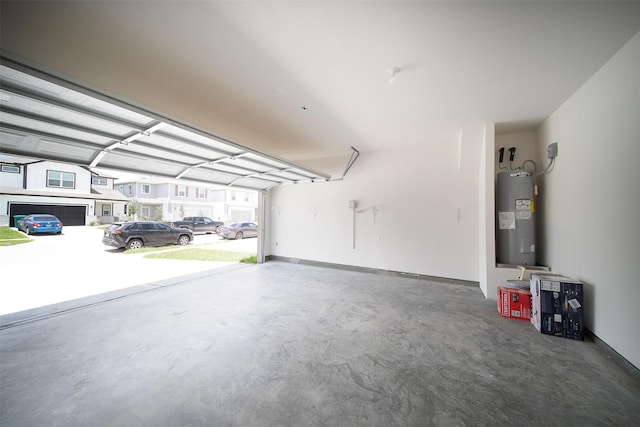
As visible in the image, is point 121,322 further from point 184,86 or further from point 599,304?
point 599,304

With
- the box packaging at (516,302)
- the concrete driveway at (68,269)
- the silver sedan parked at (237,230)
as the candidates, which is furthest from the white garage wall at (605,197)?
the silver sedan parked at (237,230)

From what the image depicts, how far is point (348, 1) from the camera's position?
5.41ft

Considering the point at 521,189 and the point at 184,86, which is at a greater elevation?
the point at 184,86

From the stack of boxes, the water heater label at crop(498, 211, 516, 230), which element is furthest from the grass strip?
the water heater label at crop(498, 211, 516, 230)

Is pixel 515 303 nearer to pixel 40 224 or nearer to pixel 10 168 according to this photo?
pixel 10 168

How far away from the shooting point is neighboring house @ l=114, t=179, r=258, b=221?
6.16 m

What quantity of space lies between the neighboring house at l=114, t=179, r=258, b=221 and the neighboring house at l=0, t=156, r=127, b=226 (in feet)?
2.10

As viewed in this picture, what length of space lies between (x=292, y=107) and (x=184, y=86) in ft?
4.47

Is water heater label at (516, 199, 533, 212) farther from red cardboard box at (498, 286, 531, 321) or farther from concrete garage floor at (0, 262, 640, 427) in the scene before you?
concrete garage floor at (0, 262, 640, 427)

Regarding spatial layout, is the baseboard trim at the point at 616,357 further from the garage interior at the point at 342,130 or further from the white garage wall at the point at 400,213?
the white garage wall at the point at 400,213

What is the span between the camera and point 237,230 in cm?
1112

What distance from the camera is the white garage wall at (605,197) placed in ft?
6.44

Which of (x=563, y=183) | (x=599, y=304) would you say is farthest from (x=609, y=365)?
(x=563, y=183)

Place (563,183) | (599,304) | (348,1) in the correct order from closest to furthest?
1. (348,1)
2. (599,304)
3. (563,183)
